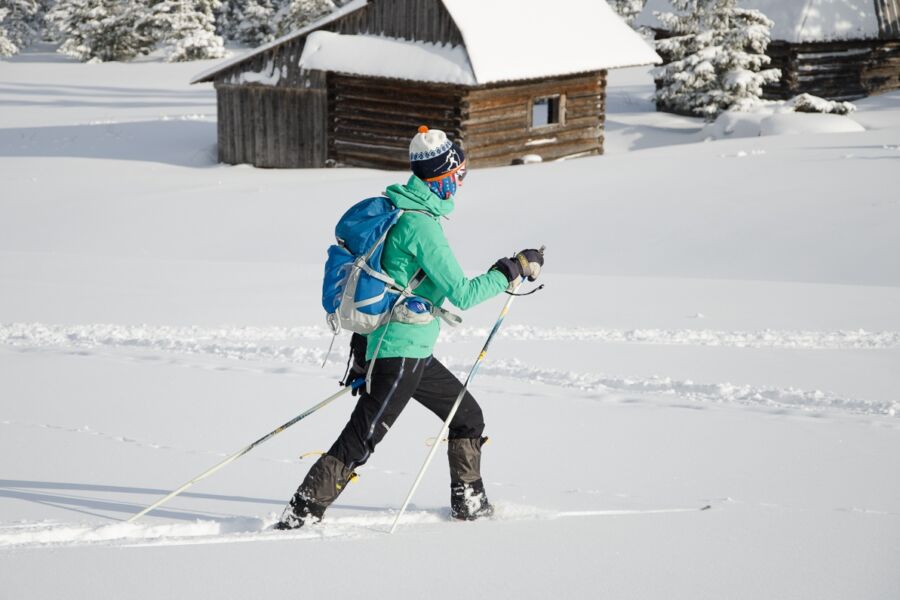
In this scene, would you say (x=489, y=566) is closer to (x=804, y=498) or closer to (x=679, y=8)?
(x=804, y=498)

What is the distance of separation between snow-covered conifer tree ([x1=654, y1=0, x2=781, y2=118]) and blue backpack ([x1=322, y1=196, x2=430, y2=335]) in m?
21.4

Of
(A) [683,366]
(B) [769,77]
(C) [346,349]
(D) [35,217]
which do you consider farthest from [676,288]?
(B) [769,77]

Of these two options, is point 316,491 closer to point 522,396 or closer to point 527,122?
point 522,396

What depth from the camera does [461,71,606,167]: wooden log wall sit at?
65.4 ft

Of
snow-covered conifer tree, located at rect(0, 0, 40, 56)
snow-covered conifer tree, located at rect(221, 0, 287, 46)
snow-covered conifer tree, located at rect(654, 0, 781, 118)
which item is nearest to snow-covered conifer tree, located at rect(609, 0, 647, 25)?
snow-covered conifer tree, located at rect(221, 0, 287, 46)

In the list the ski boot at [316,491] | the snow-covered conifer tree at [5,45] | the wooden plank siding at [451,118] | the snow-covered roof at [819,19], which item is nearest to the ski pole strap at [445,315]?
the ski boot at [316,491]

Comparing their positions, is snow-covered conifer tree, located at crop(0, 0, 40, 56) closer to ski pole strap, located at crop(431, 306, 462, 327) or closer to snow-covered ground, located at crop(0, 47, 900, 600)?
snow-covered ground, located at crop(0, 47, 900, 600)

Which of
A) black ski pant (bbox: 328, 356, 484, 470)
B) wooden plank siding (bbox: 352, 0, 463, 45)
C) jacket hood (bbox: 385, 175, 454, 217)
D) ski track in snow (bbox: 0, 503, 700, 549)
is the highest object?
wooden plank siding (bbox: 352, 0, 463, 45)

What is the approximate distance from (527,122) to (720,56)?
6351 mm

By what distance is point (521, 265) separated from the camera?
14.8ft

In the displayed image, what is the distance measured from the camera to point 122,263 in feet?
38.9

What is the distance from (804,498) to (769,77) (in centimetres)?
2160

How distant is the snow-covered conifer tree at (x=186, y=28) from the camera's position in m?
42.6

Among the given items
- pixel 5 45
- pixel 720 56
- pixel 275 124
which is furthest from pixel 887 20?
pixel 5 45
